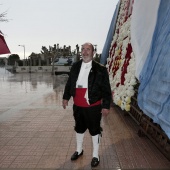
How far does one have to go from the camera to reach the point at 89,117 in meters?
3.94

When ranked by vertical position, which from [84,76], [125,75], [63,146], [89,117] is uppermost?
[84,76]

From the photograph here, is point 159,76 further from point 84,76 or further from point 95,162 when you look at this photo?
point 95,162

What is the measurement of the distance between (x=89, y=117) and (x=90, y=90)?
421 mm

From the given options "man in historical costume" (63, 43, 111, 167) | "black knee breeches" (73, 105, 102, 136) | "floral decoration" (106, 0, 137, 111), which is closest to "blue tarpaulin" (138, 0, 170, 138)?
"man in historical costume" (63, 43, 111, 167)

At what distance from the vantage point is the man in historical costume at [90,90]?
385cm

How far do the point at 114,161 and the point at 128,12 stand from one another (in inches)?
203

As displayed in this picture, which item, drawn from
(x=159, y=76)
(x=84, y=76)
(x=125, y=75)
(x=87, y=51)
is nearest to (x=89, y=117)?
(x=84, y=76)

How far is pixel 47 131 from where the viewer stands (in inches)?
235

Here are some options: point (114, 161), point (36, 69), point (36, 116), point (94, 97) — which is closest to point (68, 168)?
point (114, 161)

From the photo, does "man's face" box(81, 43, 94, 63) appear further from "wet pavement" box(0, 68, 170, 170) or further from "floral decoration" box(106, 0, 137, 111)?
"floral decoration" box(106, 0, 137, 111)

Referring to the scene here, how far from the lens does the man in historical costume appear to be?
3.85m

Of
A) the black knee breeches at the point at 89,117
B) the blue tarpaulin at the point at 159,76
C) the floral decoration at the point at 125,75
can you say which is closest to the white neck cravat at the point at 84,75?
the black knee breeches at the point at 89,117

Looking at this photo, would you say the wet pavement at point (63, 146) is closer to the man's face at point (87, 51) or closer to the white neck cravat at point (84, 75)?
the white neck cravat at point (84, 75)

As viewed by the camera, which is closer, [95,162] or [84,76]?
[84,76]
